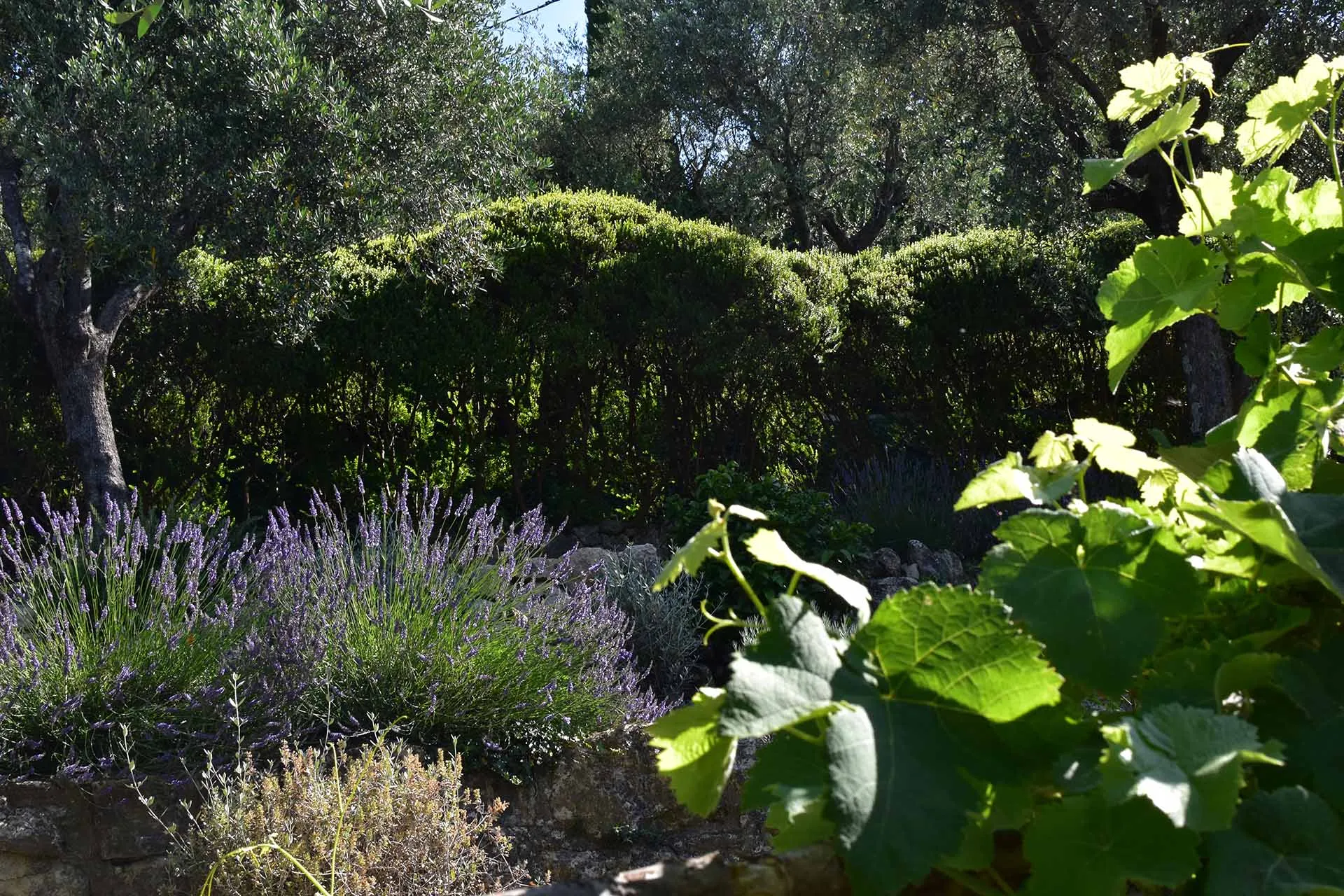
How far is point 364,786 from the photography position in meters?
2.65

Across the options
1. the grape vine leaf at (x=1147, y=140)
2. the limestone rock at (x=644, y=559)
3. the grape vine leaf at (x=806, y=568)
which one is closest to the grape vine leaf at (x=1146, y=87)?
the grape vine leaf at (x=1147, y=140)

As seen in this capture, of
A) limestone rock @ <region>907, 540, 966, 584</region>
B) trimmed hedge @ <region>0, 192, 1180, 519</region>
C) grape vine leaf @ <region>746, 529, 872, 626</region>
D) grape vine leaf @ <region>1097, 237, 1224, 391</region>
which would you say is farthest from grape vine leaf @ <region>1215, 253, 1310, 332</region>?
trimmed hedge @ <region>0, 192, 1180, 519</region>

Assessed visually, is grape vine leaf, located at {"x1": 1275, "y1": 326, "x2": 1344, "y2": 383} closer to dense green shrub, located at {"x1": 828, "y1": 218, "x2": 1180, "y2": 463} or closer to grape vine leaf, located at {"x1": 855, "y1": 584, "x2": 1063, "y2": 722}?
grape vine leaf, located at {"x1": 855, "y1": 584, "x2": 1063, "y2": 722}

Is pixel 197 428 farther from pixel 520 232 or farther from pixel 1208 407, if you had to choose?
pixel 1208 407

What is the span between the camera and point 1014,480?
88 cm

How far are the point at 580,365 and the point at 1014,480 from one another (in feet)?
19.4

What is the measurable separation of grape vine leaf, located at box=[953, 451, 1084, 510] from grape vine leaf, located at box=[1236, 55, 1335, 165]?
1.73 feet

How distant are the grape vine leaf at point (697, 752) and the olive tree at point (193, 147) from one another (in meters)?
4.56

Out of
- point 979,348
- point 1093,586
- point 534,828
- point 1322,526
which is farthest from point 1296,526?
point 979,348

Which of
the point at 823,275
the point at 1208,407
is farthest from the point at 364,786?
the point at 1208,407

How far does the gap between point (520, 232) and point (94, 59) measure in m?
2.55

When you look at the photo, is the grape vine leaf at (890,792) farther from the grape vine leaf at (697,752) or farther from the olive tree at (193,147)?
the olive tree at (193,147)

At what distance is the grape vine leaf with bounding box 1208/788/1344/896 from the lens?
2.24ft

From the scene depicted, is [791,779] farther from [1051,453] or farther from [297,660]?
[297,660]
